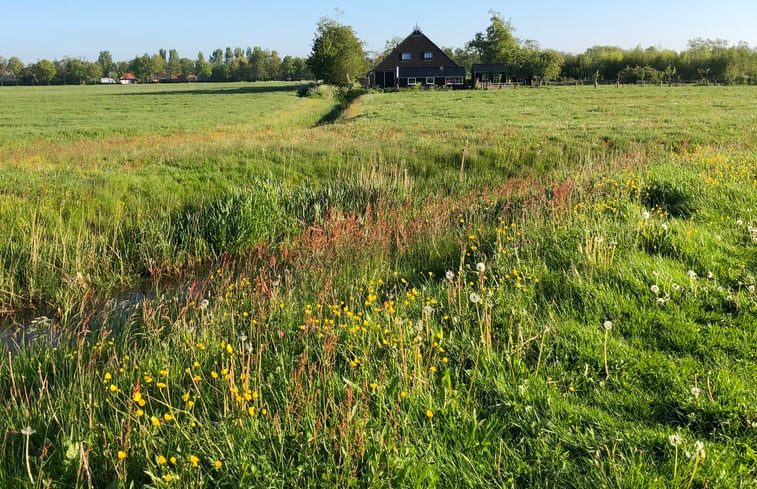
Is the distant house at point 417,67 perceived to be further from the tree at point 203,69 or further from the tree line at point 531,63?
the tree at point 203,69

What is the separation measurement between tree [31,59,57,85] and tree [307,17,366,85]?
106158mm

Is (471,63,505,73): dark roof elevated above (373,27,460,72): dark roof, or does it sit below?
below

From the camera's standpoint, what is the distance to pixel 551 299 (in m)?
5.50

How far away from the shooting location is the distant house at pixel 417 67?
74625 mm

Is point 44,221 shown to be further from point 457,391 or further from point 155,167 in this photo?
point 457,391

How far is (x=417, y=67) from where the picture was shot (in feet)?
246

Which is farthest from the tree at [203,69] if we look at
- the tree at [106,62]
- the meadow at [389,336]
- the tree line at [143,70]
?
the meadow at [389,336]

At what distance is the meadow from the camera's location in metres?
3.25

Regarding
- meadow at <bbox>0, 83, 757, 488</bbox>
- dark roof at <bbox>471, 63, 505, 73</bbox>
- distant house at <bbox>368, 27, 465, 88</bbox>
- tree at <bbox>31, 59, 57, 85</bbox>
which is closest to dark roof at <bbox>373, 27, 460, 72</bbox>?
distant house at <bbox>368, 27, 465, 88</bbox>

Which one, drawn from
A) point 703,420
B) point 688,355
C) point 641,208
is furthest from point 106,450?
point 641,208

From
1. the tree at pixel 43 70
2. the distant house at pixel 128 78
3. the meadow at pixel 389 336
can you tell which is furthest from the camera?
the distant house at pixel 128 78

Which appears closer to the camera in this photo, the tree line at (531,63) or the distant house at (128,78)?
the tree line at (531,63)

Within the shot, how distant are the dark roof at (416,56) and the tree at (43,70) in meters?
116

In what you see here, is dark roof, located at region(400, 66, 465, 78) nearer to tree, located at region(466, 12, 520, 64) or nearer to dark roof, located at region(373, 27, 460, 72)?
dark roof, located at region(373, 27, 460, 72)
